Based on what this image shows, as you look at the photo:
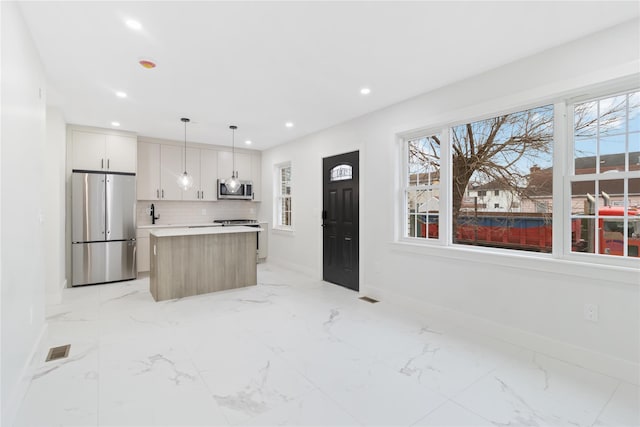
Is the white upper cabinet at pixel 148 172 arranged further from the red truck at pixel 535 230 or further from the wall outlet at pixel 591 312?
the wall outlet at pixel 591 312

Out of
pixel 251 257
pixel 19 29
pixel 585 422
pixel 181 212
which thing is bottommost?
pixel 585 422

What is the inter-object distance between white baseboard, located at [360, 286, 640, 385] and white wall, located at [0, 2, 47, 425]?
137 inches

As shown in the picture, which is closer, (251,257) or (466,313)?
(466,313)

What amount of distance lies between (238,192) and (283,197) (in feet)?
3.27

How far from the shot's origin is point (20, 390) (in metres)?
1.93

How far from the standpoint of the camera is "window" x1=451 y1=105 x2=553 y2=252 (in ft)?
9.20

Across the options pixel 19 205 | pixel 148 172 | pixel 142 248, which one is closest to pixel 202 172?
pixel 148 172

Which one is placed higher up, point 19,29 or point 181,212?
point 19,29

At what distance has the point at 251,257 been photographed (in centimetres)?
470

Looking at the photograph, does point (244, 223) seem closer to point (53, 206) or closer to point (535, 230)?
point (53, 206)

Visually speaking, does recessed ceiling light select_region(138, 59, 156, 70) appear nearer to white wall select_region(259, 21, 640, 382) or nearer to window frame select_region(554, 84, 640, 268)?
white wall select_region(259, 21, 640, 382)

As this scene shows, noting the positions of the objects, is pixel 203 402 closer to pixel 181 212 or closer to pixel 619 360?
pixel 619 360

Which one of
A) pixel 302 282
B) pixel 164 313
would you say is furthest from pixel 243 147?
pixel 164 313

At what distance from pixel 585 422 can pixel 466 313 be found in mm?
1341
